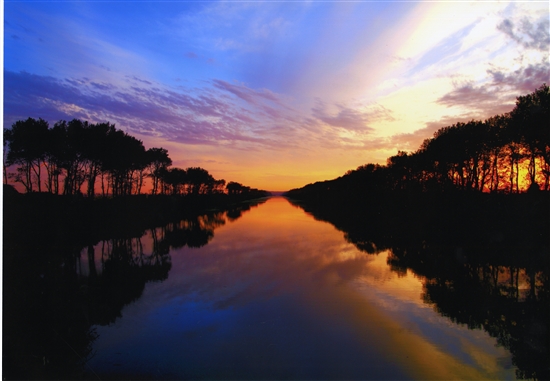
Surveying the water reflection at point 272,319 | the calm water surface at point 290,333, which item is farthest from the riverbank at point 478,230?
the calm water surface at point 290,333

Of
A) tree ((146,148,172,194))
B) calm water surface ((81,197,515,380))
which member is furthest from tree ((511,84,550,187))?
tree ((146,148,172,194))

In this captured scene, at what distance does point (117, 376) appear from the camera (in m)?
6.43

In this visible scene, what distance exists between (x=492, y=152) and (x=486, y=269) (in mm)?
23978

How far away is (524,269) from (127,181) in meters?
48.7

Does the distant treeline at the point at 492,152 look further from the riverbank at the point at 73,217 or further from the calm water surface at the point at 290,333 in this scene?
the riverbank at the point at 73,217

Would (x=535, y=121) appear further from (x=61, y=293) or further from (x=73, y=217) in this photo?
(x=73, y=217)

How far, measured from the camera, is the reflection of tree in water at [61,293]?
22.9 feet

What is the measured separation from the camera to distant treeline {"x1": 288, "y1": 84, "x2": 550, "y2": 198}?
2425 centimetres

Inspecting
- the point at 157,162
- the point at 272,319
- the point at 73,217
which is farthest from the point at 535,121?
the point at 157,162

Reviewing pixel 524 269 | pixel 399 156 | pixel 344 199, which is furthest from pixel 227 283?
pixel 344 199

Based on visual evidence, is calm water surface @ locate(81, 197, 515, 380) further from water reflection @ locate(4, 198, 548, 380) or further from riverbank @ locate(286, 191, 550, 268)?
riverbank @ locate(286, 191, 550, 268)

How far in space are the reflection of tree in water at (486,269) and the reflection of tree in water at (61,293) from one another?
10.2 meters

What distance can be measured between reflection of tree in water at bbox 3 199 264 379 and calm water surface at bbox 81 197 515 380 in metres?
0.57

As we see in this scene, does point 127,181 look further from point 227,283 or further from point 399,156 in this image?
point 399,156
